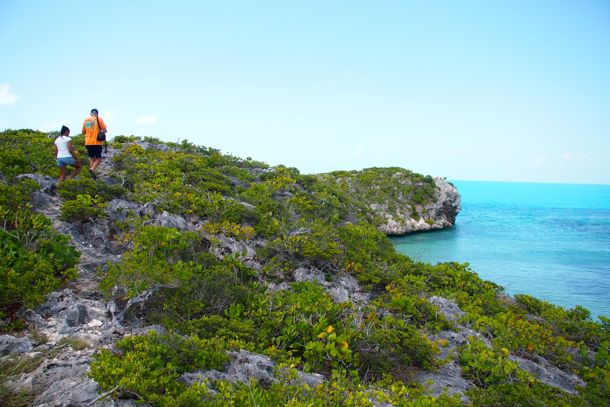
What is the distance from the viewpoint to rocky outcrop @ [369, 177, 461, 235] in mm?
40719

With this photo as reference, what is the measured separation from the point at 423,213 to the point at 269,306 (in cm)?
3892

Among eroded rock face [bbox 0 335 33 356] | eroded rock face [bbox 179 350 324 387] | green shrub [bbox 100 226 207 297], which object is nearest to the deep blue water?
eroded rock face [bbox 179 350 324 387]

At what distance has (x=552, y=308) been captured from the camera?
14.1m

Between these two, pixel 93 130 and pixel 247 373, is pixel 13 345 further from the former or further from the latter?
pixel 93 130

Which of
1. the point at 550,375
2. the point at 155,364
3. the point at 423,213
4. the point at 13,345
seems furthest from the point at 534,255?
the point at 13,345

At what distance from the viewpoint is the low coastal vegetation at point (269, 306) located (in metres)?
5.60

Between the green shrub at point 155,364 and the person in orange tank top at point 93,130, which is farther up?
the person in orange tank top at point 93,130

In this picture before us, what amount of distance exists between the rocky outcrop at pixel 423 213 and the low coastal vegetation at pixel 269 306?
2491 cm

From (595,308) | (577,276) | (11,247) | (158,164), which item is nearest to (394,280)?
(11,247)

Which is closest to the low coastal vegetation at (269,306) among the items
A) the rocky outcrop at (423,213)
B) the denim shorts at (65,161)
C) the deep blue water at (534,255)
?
the denim shorts at (65,161)

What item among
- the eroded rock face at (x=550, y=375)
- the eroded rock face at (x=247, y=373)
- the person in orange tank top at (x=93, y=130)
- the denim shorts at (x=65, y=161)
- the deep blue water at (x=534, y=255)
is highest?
the person in orange tank top at (x=93, y=130)

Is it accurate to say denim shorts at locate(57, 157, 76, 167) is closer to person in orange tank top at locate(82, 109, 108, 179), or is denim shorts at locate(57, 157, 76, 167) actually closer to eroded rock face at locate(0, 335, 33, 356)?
person in orange tank top at locate(82, 109, 108, 179)

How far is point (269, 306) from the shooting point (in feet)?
27.3

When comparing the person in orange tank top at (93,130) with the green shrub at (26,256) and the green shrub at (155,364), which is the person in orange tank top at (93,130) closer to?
the green shrub at (26,256)
